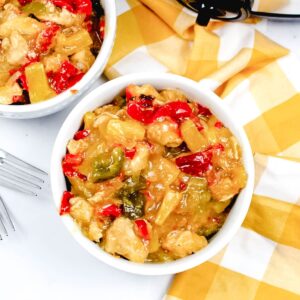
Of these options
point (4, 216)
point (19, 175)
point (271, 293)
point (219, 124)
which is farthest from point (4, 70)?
point (271, 293)

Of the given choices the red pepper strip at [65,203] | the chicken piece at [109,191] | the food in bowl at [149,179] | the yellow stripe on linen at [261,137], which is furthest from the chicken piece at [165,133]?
the yellow stripe on linen at [261,137]

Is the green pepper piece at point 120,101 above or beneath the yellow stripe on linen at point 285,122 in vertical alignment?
above

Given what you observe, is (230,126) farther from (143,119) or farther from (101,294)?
(101,294)

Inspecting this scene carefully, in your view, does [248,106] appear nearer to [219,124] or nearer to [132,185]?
[219,124]

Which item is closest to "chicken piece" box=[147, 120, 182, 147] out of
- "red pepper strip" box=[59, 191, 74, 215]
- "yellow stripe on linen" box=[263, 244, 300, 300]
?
"red pepper strip" box=[59, 191, 74, 215]

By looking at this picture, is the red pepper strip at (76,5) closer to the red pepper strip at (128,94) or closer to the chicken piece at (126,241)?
the red pepper strip at (128,94)

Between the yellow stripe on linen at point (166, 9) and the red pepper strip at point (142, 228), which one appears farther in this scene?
the yellow stripe on linen at point (166, 9)

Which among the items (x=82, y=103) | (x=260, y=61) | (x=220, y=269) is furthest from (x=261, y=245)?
(x=82, y=103)
